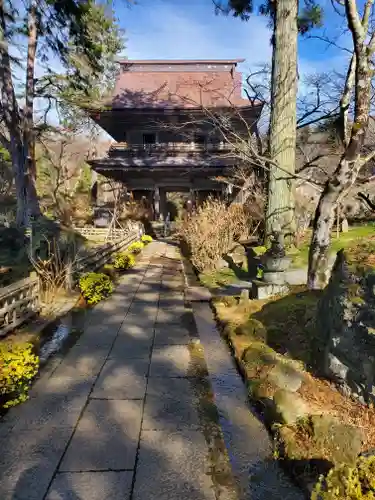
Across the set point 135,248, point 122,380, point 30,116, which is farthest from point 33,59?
point 122,380

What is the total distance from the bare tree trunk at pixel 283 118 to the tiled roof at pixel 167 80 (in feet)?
33.9

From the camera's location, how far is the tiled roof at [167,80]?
20562 millimetres

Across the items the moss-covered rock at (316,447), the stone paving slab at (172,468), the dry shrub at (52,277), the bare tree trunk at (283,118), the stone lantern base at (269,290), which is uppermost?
the bare tree trunk at (283,118)

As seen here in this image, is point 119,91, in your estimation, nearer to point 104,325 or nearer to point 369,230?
point 369,230

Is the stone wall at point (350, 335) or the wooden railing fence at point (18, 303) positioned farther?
the wooden railing fence at point (18, 303)

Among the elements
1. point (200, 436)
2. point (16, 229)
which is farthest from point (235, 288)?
point (16, 229)

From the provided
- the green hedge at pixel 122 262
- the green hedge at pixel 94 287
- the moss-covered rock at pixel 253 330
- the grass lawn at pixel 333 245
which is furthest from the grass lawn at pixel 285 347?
the green hedge at pixel 122 262

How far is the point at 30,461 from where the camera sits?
2762 mm

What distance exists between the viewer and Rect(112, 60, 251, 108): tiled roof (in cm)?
2056

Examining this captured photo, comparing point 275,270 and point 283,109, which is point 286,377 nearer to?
point 275,270

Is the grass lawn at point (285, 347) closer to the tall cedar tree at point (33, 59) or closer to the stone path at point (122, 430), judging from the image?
the stone path at point (122, 430)

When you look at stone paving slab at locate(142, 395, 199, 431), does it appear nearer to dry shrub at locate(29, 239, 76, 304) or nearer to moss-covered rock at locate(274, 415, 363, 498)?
moss-covered rock at locate(274, 415, 363, 498)

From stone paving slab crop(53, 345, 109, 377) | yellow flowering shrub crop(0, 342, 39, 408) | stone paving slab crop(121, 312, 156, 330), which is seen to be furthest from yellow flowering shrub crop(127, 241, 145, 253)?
yellow flowering shrub crop(0, 342, 39, 408)

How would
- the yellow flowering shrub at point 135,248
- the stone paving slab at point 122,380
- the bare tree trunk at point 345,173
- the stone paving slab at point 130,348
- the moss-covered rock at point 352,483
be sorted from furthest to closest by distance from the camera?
the yellow flowering shrub at point 135,248 < the bare tree trunk at point 345,173 < the stone paving slab at point 130,348 < the stone paving slab at point 122,380 < the moss-covered rock at point 352,483
